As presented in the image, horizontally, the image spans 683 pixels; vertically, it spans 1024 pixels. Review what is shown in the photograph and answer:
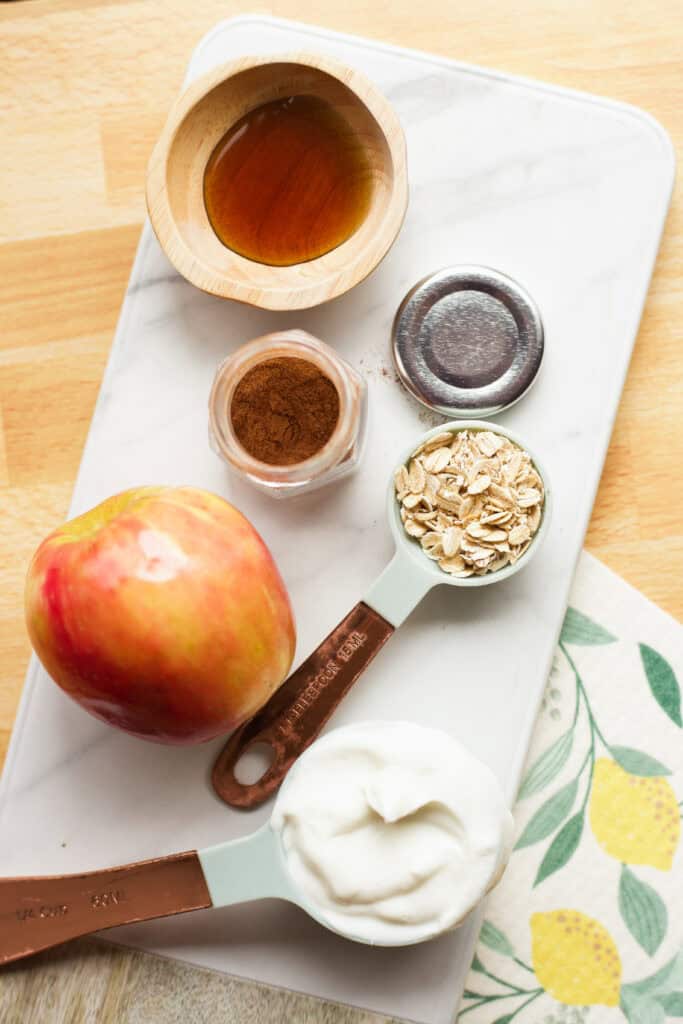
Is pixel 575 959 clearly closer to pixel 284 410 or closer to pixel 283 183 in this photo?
pixel 284 410

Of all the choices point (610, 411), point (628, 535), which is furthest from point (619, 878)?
point (610, 411)

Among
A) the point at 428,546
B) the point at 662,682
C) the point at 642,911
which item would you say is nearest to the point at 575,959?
the point at 642,911

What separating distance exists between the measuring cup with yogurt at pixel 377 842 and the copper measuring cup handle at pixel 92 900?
0.01 meters

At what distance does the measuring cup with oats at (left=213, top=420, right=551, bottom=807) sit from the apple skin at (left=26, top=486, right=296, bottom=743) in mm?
62

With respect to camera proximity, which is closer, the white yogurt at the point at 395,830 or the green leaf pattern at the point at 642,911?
the white yogurt at the point at 395,830

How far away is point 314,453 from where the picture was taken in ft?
2.62

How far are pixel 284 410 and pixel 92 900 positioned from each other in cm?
43

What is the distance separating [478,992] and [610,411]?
53 centimetres

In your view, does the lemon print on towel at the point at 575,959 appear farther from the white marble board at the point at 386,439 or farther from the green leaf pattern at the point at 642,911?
the white marble board at the point at 386,439

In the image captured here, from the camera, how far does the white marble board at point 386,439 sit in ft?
2.69

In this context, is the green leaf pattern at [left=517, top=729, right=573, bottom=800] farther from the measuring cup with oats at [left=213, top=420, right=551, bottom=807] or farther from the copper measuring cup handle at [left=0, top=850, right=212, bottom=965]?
the copper measuring cup handle at [left=0, top=850, right=212, bottom=965]

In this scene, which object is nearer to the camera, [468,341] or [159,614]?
[159,614]

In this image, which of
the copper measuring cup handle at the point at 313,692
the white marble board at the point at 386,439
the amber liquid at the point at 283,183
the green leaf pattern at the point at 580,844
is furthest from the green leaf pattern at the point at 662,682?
the amber liquid at the point at 283,183

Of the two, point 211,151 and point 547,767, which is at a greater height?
point 211,151
